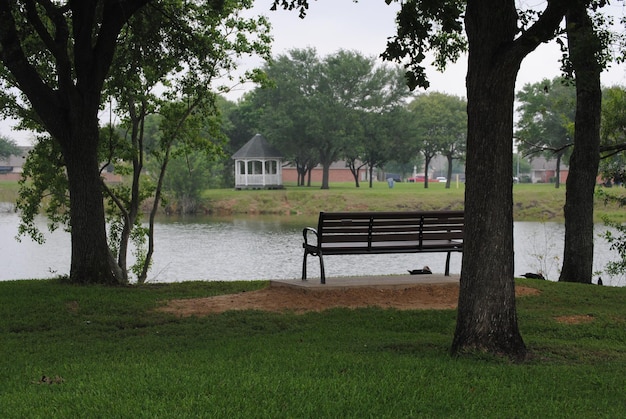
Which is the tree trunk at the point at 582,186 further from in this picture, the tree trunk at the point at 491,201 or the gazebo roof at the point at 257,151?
the gazebo roof at the point at 257,151

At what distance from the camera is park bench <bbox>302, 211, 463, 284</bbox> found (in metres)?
11.1

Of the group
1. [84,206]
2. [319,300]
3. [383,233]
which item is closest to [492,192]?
[319,300]

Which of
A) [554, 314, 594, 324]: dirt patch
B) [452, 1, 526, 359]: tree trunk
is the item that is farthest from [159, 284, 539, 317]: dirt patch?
[452, 1, 526, 359]: tree trunk

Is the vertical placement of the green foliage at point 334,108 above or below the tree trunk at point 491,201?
above

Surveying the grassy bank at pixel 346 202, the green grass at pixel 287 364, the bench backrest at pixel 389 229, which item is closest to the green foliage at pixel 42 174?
the green grass at pixel 287 364

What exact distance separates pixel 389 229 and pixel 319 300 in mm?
2070

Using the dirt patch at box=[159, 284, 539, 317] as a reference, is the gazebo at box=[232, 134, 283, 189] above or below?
above

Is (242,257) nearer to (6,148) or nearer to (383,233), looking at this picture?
(383,233)

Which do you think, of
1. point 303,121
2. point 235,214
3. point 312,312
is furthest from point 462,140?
point 312,312

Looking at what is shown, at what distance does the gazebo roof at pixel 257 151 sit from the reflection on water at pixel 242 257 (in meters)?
28.7

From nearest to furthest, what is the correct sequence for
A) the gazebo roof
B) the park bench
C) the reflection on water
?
the park bench → the reflection on water → the gazebo roof

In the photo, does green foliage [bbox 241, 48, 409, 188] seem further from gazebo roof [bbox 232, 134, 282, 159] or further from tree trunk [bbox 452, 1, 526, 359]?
tree trunk [bbox 452, 1, 526, 359]

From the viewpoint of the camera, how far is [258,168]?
69.6 meters

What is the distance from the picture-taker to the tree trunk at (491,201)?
270 inches
